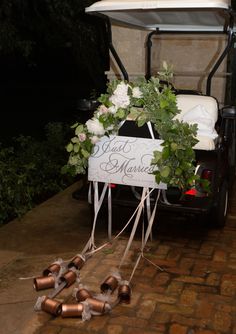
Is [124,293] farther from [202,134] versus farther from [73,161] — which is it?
[202,134]

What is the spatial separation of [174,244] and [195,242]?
230mm

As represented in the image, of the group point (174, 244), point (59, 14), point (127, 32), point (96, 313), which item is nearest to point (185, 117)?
point (174, 244)

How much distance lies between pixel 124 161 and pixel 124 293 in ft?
3.92

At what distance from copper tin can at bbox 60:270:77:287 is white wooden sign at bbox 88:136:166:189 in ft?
2.94

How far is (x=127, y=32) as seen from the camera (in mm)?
7367

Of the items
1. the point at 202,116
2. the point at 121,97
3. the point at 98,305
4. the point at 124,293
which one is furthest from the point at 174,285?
the point at 202,116

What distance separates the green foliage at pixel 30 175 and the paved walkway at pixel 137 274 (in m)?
0.31

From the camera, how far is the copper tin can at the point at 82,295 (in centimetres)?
343

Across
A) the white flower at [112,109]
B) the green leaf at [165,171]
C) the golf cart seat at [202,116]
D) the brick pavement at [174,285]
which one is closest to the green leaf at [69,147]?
the white flower at [112,109]

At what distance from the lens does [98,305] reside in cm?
332

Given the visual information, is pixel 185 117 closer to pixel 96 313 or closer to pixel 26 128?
pixel 96 313

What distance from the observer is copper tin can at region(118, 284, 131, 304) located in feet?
11.4

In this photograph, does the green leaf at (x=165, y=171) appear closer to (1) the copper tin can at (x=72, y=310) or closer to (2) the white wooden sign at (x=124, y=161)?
(2) the white wooden sign at (x=124, y=161)

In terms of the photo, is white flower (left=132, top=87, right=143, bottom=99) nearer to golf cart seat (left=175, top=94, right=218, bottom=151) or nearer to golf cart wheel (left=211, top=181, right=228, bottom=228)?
golf cart seat (left=175, top=94, right=218, bottom=151)
